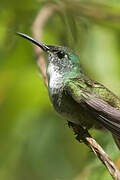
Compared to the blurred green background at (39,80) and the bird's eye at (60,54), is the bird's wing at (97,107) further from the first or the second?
the bird's eye at (60,54)

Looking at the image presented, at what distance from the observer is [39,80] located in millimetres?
5023

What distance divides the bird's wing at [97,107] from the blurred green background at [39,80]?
0.41 metres

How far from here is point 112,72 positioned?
5.04 meters

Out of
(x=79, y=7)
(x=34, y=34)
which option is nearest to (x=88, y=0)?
(x=79, y=7)

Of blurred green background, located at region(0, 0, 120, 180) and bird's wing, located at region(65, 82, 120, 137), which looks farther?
blurred green background, located at region(0, 0, 120, 180)

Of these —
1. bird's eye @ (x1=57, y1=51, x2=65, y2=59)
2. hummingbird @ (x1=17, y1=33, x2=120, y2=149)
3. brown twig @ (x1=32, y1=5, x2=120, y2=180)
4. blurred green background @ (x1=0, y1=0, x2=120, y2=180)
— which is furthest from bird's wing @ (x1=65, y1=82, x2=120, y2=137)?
bird's eye @ (x1=57, y1=51, x2=65, y2=59)

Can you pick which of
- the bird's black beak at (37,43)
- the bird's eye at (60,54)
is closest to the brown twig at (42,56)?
the bird's black beak at (37,43)

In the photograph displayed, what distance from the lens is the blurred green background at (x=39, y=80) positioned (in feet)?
15.7

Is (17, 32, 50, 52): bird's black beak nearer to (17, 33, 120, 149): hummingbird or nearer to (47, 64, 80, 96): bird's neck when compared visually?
(17, 33, 120, 149): hummingbird

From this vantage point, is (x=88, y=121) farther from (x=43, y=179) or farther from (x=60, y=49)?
(x=43, y=179)

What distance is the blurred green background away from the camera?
4793mm

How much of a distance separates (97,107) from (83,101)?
0.13 metres

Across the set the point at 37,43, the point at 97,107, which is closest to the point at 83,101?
the point at 97,107

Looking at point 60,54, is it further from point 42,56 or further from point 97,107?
point 97,107
